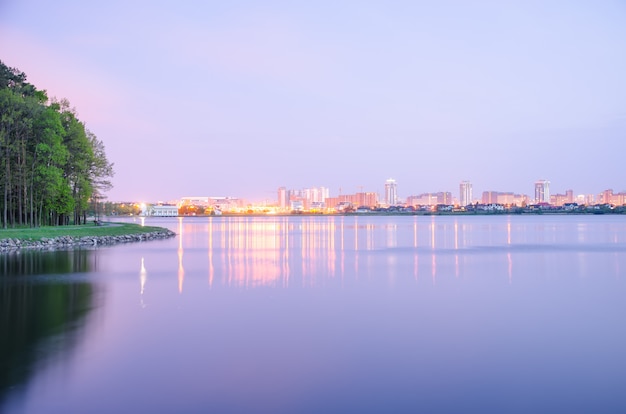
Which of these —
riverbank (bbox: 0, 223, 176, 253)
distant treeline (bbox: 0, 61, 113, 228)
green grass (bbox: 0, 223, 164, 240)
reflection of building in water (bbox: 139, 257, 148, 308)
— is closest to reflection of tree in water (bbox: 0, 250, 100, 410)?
reflection of building in water (bbox: 139, 257, 148, 308)

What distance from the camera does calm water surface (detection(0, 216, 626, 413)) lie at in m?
7.96

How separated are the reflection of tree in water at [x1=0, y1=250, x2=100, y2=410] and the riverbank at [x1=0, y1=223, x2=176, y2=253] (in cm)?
1138

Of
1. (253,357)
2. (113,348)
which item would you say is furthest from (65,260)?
(253,357)

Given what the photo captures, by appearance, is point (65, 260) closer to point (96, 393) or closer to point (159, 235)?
point (96, 393)

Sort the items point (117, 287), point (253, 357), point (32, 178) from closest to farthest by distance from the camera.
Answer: point (253, 357) < point (117, 287) < point (32, 178)

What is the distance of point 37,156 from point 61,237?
26.3 feet

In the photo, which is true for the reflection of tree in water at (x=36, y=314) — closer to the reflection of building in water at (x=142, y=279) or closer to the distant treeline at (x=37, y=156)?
the reflection of building in water at (x=142, y=279)

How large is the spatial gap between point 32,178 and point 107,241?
743 cm

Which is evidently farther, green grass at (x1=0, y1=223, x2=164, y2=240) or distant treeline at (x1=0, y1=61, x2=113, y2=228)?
distant treeline at (x1=0, y1=61, x2=113, y2=228)

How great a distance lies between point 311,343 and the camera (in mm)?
11266

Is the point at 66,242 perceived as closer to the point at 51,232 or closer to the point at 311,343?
the point at 51,232

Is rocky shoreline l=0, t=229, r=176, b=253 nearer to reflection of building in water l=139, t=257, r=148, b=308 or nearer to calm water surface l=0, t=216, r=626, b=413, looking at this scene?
reflection of building in water l=139, t=257, r=148, b=308

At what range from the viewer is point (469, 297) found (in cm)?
1719

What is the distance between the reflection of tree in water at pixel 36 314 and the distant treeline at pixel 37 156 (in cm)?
1912
